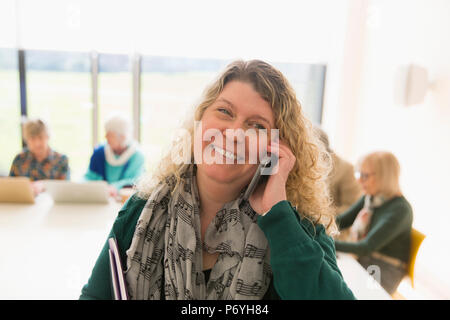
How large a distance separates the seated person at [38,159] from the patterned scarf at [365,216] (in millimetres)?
2476

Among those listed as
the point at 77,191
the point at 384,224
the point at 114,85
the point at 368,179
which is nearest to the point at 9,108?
the point at 114,85

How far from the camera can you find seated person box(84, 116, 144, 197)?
3574mm

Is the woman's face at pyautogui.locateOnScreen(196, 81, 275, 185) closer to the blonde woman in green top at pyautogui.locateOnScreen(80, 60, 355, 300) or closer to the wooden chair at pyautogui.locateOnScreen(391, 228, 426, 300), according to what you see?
the blonde woman in green top at pyautogui.locateOnScreen(80, 60, 355, 300)

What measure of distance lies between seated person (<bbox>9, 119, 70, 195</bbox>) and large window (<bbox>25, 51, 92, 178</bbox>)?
140 centimetres

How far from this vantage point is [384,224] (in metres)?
2.22

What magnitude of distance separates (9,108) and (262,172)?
15.7 ft

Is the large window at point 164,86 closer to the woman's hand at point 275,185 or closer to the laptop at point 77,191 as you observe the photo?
the laptop at point 77,191

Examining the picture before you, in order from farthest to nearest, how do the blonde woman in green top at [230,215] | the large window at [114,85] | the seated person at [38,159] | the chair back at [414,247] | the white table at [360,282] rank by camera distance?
1. the large window at [114,85]
2. the seated person at [38,159]
3. the chair back at [414,247]
4. the white table at [360,282]
5. the blonde woman in green top at [230,215]

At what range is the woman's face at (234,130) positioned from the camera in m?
1.01

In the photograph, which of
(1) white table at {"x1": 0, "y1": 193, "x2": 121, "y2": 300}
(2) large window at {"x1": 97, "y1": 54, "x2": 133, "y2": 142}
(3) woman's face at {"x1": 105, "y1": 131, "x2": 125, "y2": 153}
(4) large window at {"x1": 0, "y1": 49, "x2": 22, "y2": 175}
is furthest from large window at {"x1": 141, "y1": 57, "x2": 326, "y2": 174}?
(1) white table at {"x1": 0, "y1": 193, "x2": 121, "y2": 300}

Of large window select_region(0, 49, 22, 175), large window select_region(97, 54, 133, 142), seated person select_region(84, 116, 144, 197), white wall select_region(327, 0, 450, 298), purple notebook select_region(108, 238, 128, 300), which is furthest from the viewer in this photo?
large window select_region(97, 54, 133, 142)

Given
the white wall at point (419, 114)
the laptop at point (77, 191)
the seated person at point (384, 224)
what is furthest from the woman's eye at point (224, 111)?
the white wall at point (419, 114)

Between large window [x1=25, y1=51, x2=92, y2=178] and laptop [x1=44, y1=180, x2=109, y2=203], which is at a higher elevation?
large window [x1=25, y1=51, x2=92, y2=178]

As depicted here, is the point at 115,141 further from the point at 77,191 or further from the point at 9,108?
the point at 9,108
